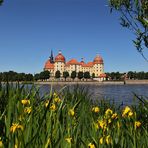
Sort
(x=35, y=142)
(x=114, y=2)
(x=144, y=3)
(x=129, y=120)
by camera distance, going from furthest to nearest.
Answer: (x=114, y=2) → (x=144, y=3) → (x=129, y=120) → (x=35, y=142)

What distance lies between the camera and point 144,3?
10000 mm

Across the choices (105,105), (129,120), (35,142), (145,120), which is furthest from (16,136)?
(105,105)

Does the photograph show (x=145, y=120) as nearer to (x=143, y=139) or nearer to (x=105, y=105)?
(x=143, y=139)

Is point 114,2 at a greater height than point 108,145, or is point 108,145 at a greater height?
point 114,2

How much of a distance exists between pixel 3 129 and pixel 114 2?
762cm

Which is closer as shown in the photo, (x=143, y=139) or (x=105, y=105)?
(x=143, y=139)

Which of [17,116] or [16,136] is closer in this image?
[16,136]

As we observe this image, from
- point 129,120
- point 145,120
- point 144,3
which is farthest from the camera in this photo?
point 144,3

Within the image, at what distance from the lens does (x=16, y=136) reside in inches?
148

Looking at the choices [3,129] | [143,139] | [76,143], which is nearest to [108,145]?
[76,143]

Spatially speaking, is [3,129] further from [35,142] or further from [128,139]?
[128,139]

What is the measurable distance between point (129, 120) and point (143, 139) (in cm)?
106

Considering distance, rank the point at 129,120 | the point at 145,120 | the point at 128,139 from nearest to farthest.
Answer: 1. the point at 128,139
2. the point at 129,120
3. the point at 145,120

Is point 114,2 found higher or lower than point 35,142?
higher
